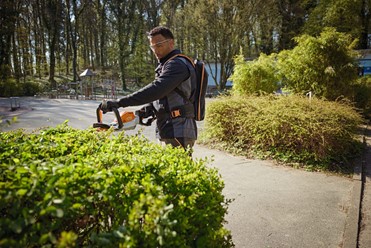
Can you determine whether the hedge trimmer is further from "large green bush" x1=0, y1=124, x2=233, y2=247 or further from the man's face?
the man's face

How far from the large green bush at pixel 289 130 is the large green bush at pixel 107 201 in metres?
4.65

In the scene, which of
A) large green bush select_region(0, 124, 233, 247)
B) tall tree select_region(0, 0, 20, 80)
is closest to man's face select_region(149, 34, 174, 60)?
large green bush select_region(0, 124, 233, 247)

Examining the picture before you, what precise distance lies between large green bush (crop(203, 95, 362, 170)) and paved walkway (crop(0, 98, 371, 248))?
621 millimetres

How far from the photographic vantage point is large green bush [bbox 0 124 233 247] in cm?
A: 135

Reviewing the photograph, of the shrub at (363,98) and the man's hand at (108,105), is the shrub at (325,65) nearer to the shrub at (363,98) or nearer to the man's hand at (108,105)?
the shrub at (363,98)

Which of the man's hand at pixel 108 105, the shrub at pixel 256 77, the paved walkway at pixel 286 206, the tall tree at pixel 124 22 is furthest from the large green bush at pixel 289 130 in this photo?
the tall tree at pixel 124 22

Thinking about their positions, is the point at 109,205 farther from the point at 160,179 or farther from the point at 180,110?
the point at 180,110

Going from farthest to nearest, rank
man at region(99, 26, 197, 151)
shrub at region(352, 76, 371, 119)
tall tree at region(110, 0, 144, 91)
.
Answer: tall tree at region(110, 0, 144, 91), shrub at region(352, 76, 371, 119), man at region(99, 26, 197, 151)

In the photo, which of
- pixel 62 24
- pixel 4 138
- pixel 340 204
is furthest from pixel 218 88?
pixel 62 24

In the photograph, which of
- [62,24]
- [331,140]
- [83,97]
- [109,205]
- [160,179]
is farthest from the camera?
[62,24]

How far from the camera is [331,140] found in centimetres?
607

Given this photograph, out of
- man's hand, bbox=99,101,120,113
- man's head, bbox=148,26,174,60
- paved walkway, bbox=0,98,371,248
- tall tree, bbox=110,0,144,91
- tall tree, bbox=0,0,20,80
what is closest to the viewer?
man's hand, bbox=99,101,120,113

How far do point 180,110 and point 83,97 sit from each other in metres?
23.3

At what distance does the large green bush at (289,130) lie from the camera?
6020 mm
